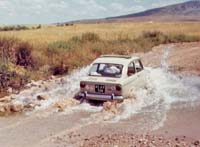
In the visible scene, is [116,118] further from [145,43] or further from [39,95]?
[145,43]

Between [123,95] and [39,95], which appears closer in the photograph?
[123,95]

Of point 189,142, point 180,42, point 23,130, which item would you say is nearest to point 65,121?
point 23,130

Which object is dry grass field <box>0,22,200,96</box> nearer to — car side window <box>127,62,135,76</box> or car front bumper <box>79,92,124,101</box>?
car front bumper <box>79,92,124,101</box>

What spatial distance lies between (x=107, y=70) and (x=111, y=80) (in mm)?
863

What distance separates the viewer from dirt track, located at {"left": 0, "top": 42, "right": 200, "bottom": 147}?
13.2 metres

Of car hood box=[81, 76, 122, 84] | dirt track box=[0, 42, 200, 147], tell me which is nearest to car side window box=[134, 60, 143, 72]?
dirt track box=[0, 42, 200, 147]

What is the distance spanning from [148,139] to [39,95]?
23.9 ft

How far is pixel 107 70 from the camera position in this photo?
17844mm

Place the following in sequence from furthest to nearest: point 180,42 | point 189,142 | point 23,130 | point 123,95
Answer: point 180,42, point 123,95, point 23,130, point 189,142

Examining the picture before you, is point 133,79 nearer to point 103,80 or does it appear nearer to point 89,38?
point 103,80

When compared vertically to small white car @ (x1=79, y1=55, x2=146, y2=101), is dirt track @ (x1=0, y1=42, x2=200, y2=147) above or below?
below

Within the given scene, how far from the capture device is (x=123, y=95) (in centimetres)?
1698

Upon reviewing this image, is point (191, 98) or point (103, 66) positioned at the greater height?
point (103, 66)

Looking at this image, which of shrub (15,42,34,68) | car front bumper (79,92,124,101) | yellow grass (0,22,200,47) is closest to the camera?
car front bumper (79,92,124,101)
